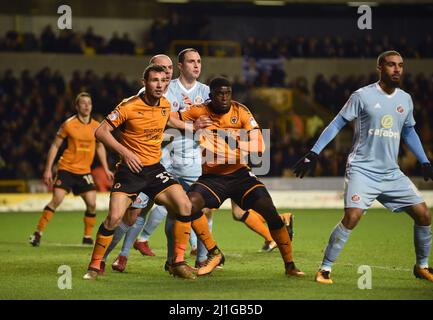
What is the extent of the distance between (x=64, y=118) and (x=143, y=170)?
13.8m

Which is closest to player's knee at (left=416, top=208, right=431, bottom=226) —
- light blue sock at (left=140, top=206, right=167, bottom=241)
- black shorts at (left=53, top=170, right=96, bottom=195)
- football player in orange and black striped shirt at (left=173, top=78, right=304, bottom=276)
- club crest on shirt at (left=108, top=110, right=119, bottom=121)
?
football player in orange and black striped shirt at (left=173, top=78, right=304, bottom=276)

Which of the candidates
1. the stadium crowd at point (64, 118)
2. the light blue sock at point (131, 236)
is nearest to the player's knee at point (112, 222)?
the light blue sock at point (131, 236)

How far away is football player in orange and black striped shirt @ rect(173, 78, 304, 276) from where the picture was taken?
895cm

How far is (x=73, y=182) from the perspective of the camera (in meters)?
13.1

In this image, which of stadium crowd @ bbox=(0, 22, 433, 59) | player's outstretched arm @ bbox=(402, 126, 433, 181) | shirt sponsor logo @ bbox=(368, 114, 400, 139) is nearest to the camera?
shirt sponsor logo @ bbox=(368, 114, 400, 139)

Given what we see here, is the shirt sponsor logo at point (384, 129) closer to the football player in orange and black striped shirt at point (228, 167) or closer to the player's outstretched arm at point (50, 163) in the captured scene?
the football player in orange and black striped shirt at point (228, 167)

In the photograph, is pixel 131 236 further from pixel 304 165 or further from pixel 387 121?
pixel 387 121

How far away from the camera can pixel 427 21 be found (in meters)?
29.7

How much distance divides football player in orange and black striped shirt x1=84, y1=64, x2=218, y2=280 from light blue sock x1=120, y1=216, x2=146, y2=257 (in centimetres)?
76

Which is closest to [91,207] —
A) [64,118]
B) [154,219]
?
[154,219]

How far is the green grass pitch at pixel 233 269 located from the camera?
7832 millimetres

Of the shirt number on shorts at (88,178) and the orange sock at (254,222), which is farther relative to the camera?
the shirt number on shorts at (88,178)

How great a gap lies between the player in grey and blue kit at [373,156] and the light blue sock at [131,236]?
7.71 feet

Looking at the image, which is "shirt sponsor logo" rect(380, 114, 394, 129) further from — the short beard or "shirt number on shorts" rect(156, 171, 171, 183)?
"shirt number on shorts" rect(156, 171, 171, 183)
